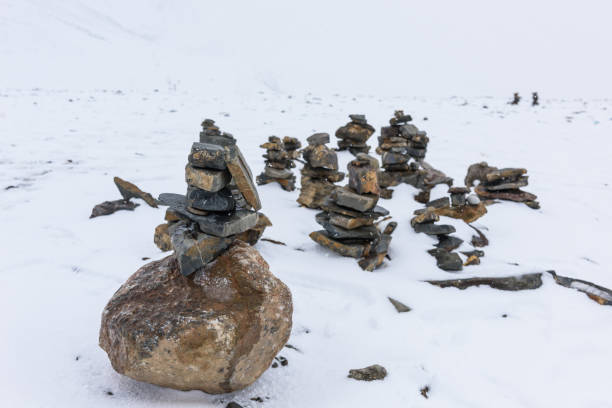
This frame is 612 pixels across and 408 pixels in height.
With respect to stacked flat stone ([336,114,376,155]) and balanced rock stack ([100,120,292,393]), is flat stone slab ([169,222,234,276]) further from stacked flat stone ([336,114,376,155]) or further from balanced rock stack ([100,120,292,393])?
stacked flat stone ([336,114,376,155])

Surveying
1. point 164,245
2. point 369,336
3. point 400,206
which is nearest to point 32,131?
point 164,245

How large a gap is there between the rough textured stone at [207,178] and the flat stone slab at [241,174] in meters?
0.11

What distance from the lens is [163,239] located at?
412cm

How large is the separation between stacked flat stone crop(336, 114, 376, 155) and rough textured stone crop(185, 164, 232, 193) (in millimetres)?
5746

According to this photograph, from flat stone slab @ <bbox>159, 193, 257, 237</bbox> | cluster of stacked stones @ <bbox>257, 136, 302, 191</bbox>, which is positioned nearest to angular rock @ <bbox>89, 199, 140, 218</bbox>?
cluster of stacked stones @ <bbox>257, 136, 302, 191</bbox>

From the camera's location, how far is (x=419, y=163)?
7523 mm

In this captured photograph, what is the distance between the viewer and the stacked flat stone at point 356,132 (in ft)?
26.3

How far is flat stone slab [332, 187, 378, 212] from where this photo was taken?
14.3 ft

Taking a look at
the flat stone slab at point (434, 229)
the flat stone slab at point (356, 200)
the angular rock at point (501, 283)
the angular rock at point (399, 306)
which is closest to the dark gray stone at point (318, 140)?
the flat stone slab at point (356, 200)

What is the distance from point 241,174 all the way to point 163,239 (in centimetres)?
199

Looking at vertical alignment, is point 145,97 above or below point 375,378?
above

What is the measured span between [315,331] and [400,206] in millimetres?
3488

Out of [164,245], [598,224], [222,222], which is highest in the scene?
[222,222]

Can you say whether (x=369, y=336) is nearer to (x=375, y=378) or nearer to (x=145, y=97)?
(x=375, y=378)
